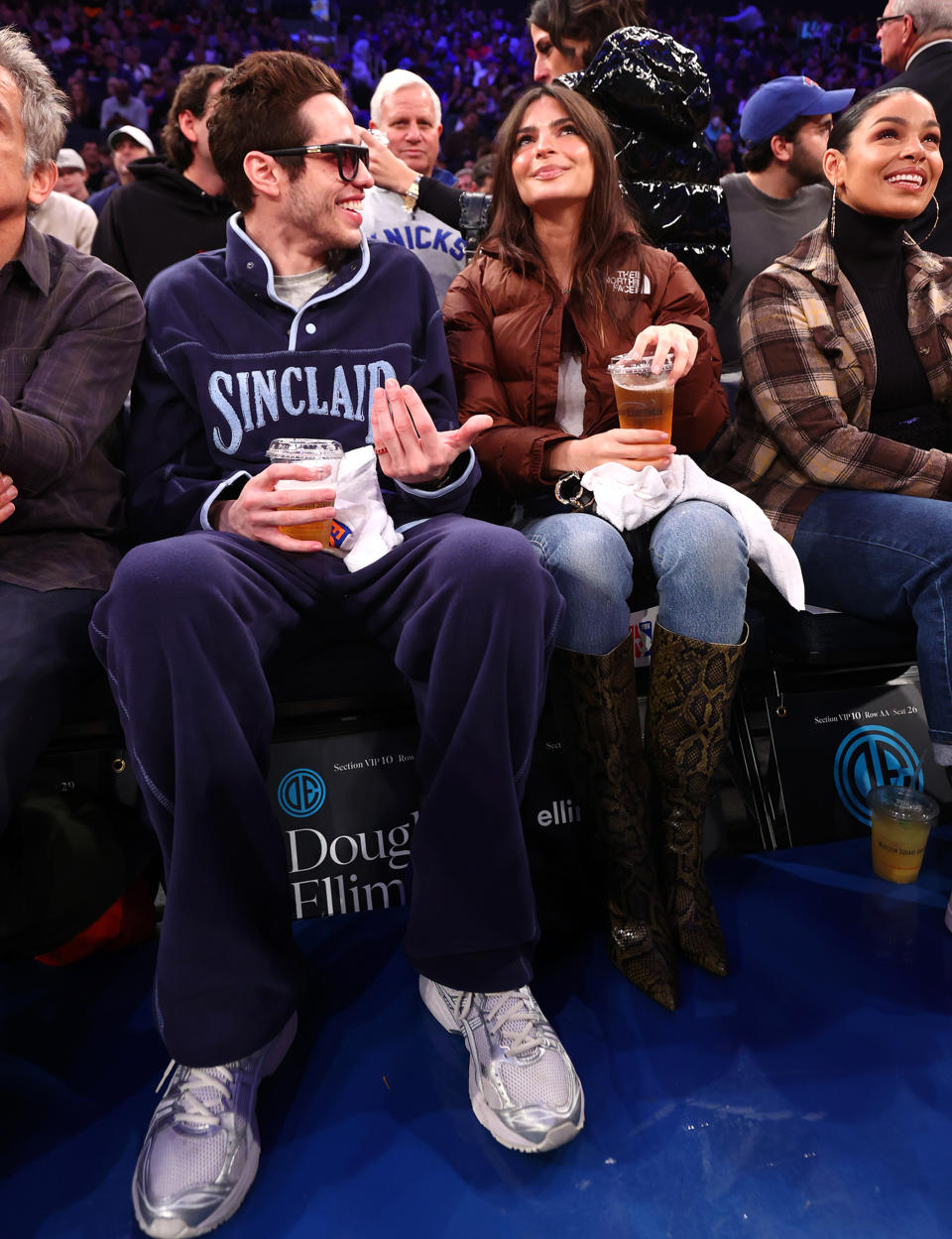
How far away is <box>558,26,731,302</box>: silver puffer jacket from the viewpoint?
2.44 m

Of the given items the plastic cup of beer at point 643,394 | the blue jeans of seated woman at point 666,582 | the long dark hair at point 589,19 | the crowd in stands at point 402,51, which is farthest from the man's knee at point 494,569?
the crowd in stands at point 402,51

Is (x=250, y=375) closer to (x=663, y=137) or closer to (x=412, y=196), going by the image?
(x=412, y=196)

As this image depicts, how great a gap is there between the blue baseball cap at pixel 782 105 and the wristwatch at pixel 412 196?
55.6 inches

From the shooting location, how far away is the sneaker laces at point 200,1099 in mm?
1353

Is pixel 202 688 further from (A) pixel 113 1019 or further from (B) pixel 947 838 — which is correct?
(B) pixel 947 838

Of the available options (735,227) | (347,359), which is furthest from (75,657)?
(735,227)

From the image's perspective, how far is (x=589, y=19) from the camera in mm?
2770

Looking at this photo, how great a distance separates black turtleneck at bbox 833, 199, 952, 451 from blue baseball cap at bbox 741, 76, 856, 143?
1.26 meters

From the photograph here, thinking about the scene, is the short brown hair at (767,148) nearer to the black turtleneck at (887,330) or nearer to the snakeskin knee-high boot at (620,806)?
the black turtleneck at (887,330)

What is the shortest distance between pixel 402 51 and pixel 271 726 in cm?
1305

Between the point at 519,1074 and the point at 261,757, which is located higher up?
the point at 261,757

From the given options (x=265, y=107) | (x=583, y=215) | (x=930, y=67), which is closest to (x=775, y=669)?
(x=583, y=215)

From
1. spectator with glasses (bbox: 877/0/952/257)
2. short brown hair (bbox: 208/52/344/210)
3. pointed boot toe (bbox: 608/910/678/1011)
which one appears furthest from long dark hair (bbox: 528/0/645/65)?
pointed boot toe (bbox: 608/910/678/1011)

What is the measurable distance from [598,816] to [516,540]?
1.86 feet
